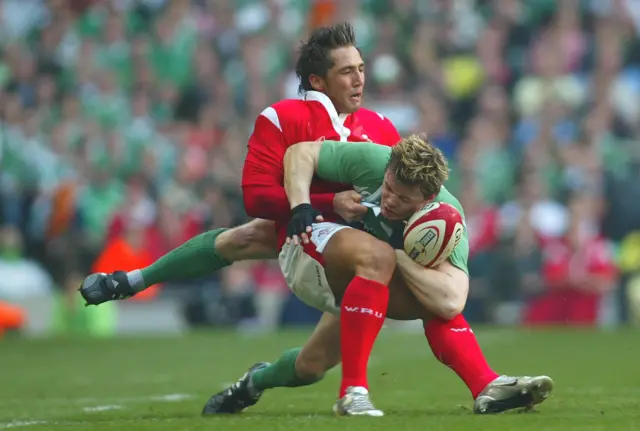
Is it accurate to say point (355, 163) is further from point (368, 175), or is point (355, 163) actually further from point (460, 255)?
point (460, 255)

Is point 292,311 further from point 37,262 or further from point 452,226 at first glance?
point 452,226

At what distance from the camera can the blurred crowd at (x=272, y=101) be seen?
16562 millimetres

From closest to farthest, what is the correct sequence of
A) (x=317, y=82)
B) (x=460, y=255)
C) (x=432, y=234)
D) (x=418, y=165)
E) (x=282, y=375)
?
(x=418, y=165) → (x=432, y=234) → (x=460, y=255) → (x=282, y=375) → (x=317, y=82)

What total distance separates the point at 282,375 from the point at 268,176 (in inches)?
40.1

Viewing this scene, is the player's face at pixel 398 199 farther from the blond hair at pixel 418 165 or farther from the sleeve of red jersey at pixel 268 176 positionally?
the sleeve of red jersey at pixel 268 176

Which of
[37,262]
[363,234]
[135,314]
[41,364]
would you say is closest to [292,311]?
[135,314]

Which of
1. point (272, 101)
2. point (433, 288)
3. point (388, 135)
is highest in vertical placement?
point (272, 101)

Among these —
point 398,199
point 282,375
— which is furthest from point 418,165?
point 282,375

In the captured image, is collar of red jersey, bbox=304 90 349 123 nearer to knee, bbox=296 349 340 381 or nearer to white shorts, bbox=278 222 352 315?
white shorts, bbox=278 222 352 315

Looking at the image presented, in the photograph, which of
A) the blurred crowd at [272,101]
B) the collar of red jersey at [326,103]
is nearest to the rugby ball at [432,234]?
the collar of red jersey at [326,103]

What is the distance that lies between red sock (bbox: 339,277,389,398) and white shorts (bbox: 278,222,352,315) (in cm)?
30

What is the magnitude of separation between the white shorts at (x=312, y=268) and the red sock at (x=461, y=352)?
20.0 inches

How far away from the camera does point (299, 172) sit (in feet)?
21.7

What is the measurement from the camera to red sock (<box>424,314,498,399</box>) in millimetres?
6438
